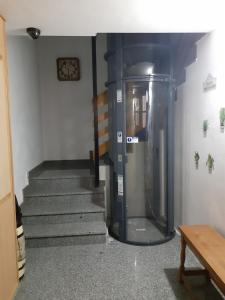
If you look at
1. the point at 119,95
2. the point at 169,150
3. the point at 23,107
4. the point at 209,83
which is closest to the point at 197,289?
the point at 169,150

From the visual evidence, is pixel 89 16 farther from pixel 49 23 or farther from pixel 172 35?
pixel 172 35

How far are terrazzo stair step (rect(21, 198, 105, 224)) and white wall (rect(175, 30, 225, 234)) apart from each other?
1138 millimetres

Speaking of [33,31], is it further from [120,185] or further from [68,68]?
[68,68]

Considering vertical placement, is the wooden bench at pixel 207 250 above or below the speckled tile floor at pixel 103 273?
above

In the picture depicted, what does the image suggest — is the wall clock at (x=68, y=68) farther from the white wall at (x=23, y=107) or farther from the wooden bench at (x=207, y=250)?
the wooden bench at (x=207, y=250)

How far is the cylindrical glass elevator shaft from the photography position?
2797 mm

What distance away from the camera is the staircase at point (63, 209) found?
114 inches

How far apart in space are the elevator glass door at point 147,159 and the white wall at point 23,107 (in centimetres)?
142

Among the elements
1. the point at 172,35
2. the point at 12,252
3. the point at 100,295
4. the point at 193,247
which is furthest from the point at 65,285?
the point at 172,35

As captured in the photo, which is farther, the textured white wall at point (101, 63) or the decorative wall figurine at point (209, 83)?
the textured white wall at point (101, 63)

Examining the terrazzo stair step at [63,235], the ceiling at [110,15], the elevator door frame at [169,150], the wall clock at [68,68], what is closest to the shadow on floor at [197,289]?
the elevator door frame at [169,150]

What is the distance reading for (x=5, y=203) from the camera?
1895 mm

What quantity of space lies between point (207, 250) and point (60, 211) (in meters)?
1.93

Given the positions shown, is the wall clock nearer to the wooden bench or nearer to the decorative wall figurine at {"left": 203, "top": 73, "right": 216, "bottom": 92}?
the decorative wall figurine at {"left": 203, "top": 73, "right": 216, "bottom": 92}
